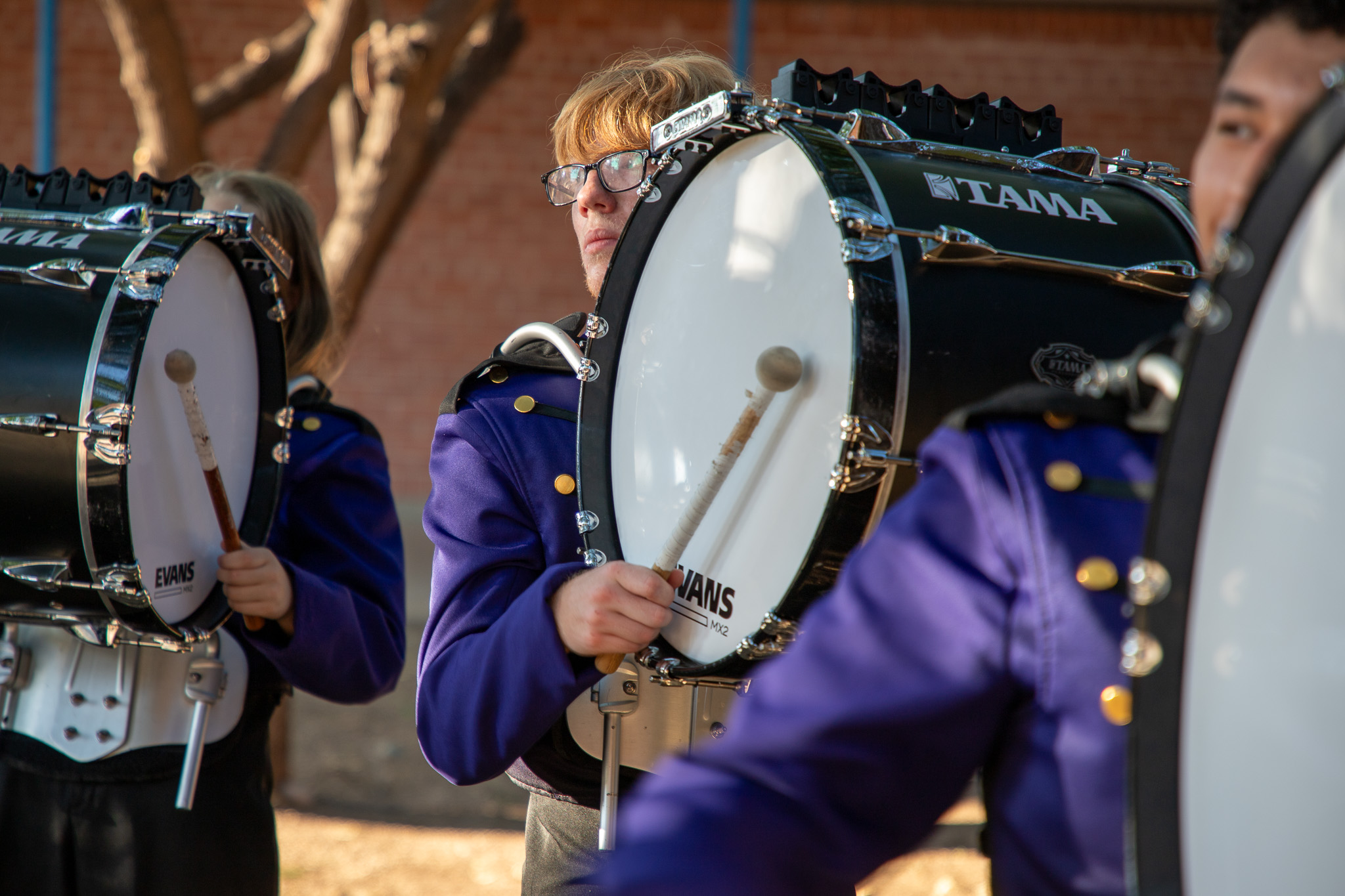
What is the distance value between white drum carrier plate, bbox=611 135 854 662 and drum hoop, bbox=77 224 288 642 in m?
0.81

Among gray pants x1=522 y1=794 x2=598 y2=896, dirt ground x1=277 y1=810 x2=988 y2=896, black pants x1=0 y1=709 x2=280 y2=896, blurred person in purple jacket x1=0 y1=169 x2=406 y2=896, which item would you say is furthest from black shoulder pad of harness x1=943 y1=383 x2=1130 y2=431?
dirt ground x1=277 y1=810 x2=988 y2=896

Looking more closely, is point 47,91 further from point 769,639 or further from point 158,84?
point 769,639

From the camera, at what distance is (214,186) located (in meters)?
2.53

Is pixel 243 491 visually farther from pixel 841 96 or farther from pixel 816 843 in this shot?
pixel 816 843

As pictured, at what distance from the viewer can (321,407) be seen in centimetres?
238

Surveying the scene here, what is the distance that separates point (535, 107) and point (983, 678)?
7.01m

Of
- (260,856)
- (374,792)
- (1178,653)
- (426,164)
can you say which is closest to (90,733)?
(260,856)

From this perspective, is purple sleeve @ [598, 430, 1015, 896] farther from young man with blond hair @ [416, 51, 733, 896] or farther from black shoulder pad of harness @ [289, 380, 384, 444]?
black shoulder pad of harness @ [289, 380, 384, 444]

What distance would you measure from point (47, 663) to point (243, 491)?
0.44 m

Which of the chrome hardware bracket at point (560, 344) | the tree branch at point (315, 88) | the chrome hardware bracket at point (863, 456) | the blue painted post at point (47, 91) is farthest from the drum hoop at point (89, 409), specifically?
the blue painted post at point (47, 91)

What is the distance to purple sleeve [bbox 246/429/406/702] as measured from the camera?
225 centimetres

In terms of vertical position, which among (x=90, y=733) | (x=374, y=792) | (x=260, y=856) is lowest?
(x=374, y=792)

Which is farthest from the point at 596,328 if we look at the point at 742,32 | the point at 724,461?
the point at 742,32

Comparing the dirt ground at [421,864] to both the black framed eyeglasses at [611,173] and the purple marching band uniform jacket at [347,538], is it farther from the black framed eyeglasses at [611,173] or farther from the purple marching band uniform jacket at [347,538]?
the black framed eyeglasses at [611,173]
